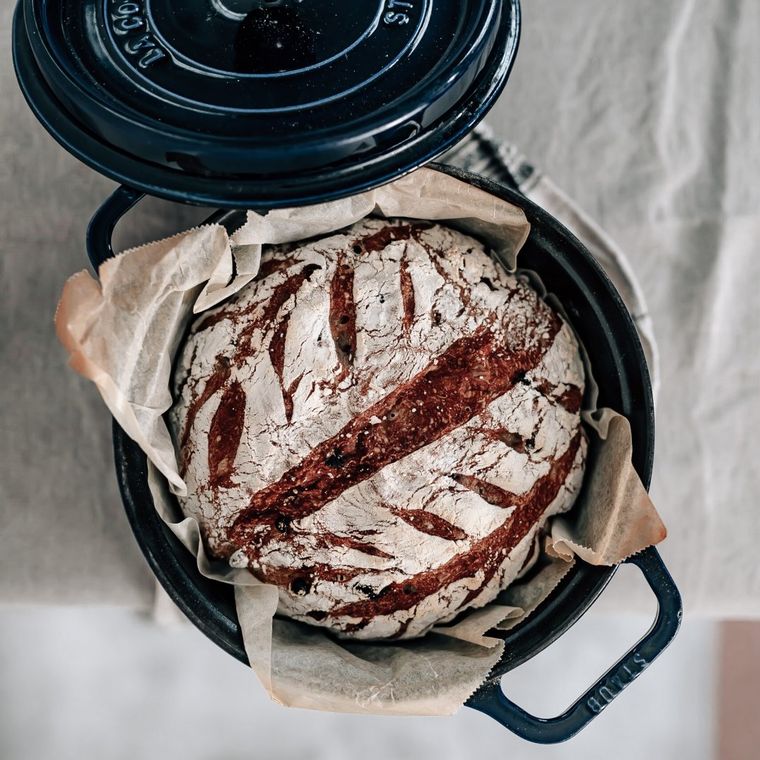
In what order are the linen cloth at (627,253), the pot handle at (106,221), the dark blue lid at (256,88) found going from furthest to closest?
the linen cloth at (627,253), the pot handle at (106,221), the dark blue lid at (256,88)

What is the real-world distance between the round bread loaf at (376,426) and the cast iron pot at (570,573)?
0.17 ft

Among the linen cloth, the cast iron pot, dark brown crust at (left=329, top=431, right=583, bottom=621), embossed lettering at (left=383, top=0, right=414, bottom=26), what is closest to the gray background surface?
the linen cloth

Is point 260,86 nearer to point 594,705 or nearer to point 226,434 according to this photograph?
point 226,434

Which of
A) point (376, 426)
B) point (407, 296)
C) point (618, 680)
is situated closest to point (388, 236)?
point (407, 296)

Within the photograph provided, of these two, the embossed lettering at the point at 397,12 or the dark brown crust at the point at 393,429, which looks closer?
the embossed lettering at the point at 397,12

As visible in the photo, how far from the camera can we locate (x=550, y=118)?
4.33 ft

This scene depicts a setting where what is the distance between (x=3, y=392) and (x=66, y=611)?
0.69 m

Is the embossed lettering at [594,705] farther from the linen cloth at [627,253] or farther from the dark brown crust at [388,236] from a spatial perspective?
the dark brown crust at [388,236]

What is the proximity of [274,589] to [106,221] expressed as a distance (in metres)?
0.46

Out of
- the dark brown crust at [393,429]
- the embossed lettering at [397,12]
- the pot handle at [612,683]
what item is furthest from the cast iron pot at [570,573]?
the embossed lettering at [397,12]

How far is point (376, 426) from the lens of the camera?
2.98ft

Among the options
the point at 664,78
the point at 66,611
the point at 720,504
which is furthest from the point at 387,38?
the point at 66,611

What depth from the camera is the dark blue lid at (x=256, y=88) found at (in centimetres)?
69

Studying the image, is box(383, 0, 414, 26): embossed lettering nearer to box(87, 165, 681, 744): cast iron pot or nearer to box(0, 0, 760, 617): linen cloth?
box(87, 165, 681, 744): cast iron pot
